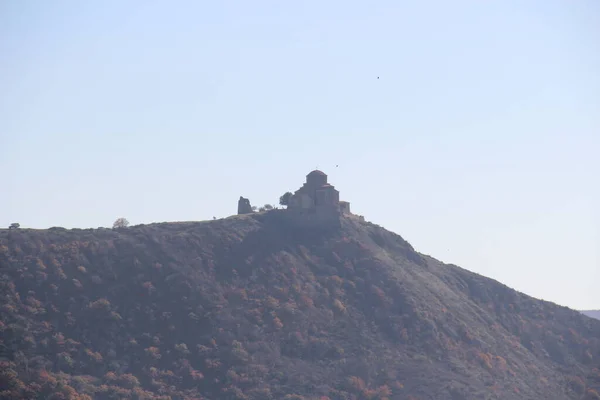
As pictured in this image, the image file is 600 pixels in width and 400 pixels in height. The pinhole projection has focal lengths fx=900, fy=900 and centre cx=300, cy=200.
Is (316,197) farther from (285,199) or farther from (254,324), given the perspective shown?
(254,324)

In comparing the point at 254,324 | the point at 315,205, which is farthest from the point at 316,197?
the point at 254,324

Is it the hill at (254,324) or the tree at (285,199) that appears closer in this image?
the hill at (254,324)

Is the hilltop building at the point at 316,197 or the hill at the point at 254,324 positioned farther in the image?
the hilltop building at the point at 316,197

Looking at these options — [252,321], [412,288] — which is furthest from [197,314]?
[412,288]

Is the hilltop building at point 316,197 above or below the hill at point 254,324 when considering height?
above

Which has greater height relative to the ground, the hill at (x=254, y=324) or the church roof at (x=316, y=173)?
the church roof at (x=316, y=173)

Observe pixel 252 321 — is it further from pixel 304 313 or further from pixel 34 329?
pixel 34 329

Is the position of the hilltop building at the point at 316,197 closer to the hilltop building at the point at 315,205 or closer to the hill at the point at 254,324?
the hilltop building at the point at 315,205

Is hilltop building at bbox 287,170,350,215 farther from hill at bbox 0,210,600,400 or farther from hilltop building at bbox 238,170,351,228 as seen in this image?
hill at bbox 0,210,600,400
